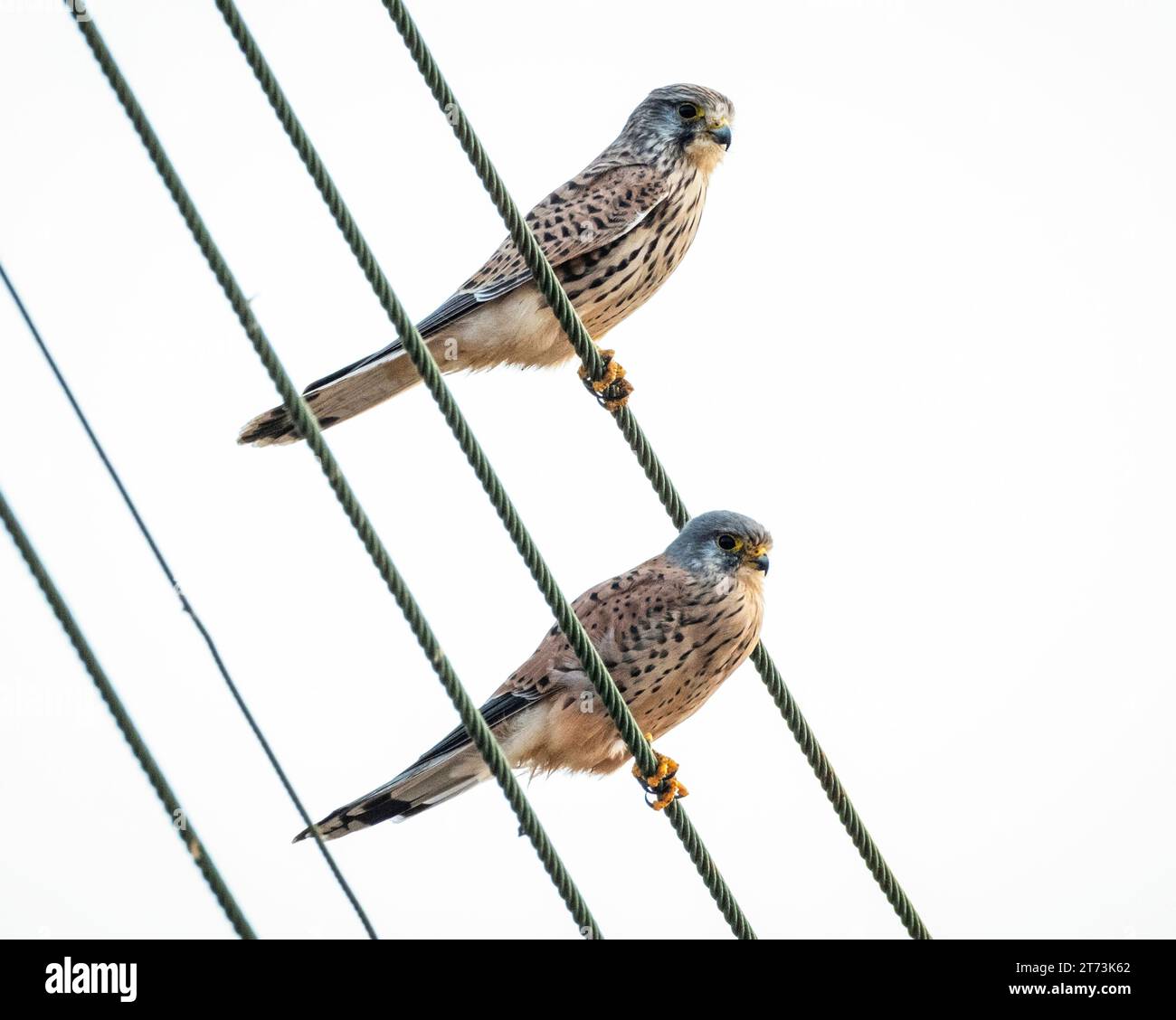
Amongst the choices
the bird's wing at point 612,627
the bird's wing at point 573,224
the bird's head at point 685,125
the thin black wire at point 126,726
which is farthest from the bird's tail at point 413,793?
the bird's head at point 685,125

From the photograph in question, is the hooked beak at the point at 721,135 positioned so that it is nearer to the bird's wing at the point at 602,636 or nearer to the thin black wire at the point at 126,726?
the bird's wing at the point at 602,636

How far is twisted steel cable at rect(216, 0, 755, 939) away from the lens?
3641mm

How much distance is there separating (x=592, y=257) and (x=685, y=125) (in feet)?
2.55

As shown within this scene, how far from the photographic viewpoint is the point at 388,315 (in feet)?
12.3

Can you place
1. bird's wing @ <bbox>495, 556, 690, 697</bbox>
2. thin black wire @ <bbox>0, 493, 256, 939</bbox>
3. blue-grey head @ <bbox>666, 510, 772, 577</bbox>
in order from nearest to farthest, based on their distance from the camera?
thin black wire @ <bbox>0, 493, 256, 939</bbox> → bird's wing @ <bbox>495, 556, 690, 697</bbox> → blue-grey head @ <bbox>666, 510, 772, 577</bbox>

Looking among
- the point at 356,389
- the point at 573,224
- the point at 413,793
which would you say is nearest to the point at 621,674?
the point at 413,793

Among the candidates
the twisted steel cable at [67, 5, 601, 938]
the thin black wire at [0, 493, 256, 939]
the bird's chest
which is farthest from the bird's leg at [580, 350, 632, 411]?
the thin black wire at [0, 493, 256, 939]

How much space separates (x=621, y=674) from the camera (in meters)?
5.40

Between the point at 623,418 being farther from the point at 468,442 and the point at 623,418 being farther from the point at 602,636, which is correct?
the point at 468,442

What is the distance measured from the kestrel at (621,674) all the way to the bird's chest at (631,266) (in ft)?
3.80

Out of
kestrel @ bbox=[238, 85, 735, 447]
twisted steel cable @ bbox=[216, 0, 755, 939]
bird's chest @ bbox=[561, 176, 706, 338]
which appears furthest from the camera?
bird's chest @ bbox=[561, 176, 706, 338]

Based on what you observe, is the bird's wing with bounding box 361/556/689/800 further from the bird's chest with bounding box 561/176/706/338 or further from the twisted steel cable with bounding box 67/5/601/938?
the twisted steel cable with bounding box 67/5/601/938
